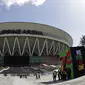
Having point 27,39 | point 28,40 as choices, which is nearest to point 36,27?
point 28,40

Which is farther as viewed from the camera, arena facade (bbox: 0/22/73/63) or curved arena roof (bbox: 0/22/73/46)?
curved arena roof (bbox: 0/22/73/46)

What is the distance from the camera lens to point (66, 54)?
2980 cm

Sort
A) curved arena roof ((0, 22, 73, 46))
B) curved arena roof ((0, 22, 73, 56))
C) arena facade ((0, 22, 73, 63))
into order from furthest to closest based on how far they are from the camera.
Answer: curved arena roof ((0, 22, 73, 46)), curved arena roof ((0, 22, 73, 56)), arena facade ((0, 22, 73, 63))

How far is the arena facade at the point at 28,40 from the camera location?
7919 cm

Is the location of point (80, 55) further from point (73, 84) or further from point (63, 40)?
point (63, 40)

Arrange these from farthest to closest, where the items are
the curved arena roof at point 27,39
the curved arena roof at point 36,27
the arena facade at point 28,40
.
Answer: the curved arena roof at point 36,27
the curved arena roof at point 27,39
the arena facade at point 28,40

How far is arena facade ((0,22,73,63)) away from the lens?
79188mm

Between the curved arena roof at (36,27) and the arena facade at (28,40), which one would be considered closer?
the arena facade at (28,40)

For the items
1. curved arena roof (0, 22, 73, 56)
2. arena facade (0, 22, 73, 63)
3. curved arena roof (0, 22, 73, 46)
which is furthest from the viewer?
curved arena roof (0, 22, 73, 46)

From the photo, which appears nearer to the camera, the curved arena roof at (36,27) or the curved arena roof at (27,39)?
the curved arena roof at (27,39)

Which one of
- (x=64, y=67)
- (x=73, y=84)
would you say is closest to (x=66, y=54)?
(x=64, y=67)

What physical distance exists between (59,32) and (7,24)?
21325mm

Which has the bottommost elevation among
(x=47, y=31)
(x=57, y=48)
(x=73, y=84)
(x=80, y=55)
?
(x=73, y=84)

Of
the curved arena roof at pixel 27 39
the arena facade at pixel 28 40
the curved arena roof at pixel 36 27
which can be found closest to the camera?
the arena facade at pixel 28 40
